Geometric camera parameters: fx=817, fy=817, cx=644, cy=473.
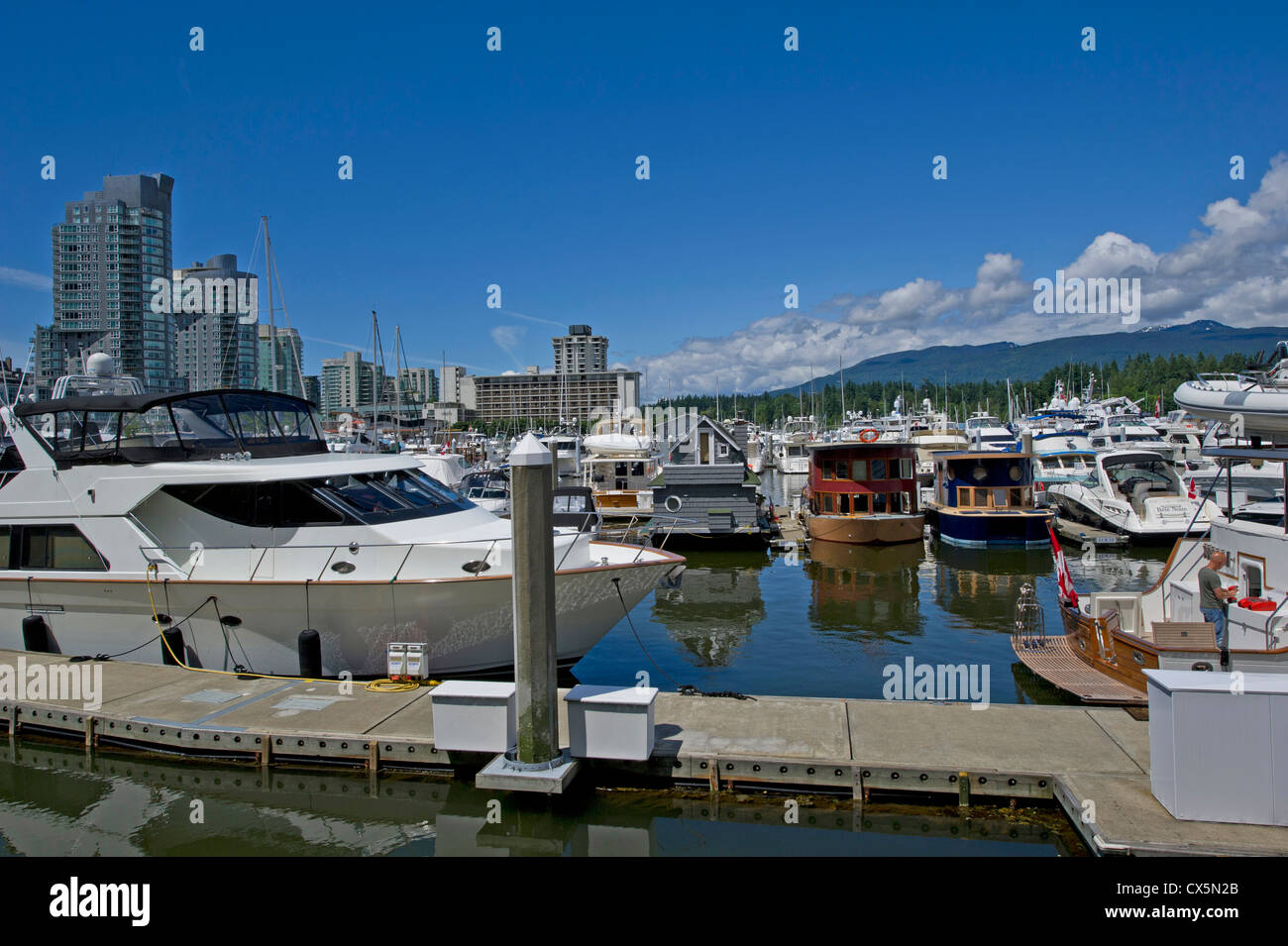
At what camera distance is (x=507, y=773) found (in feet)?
26.6

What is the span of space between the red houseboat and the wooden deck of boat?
48.2 feet

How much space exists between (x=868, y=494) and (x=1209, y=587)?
1779 cm

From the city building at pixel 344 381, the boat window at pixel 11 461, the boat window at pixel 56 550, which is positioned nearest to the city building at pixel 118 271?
the city building at pixel 344 381

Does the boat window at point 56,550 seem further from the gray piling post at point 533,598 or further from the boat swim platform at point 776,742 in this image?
the gray piling post at point 533,598

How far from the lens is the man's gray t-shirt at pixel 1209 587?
425 inches

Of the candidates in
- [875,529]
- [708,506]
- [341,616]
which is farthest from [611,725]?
[875,529]

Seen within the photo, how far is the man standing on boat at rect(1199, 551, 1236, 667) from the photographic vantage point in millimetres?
10686

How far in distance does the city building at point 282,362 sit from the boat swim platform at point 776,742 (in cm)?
1422

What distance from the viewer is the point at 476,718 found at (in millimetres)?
8555

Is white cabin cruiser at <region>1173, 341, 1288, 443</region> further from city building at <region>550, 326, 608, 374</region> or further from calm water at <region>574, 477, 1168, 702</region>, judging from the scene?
city building at <region>550, 326, 608, 374</region>

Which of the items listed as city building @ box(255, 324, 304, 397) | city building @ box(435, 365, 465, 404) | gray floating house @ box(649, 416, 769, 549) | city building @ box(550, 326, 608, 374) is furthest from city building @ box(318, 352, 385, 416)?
gray floating house @ box(649, 416, 769, 549)
